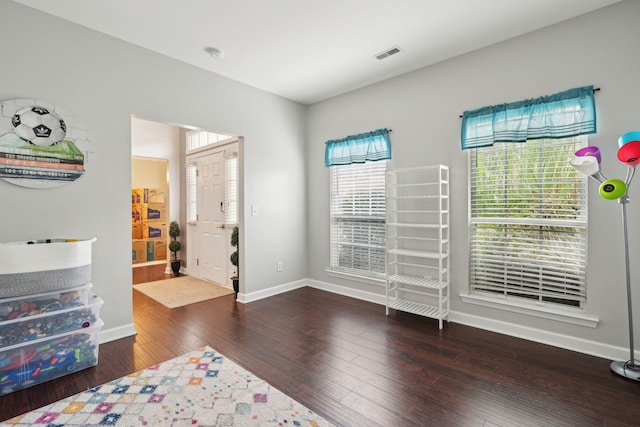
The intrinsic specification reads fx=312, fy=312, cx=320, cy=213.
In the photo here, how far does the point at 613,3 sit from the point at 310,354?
12.3 feet

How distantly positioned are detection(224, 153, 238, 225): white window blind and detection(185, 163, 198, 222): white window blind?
98 cm

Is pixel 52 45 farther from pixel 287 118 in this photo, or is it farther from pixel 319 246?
pixel 319 246

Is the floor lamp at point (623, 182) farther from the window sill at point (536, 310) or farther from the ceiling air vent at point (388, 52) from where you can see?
the ceiling air vent at point (388, 52)

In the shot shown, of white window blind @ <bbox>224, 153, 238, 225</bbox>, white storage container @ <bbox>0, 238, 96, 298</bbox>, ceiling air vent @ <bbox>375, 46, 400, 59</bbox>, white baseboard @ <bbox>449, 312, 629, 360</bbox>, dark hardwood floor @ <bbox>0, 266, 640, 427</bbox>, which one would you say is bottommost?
dark hardwood floor @ <bbox>0, 266, 640, 427</bbox>

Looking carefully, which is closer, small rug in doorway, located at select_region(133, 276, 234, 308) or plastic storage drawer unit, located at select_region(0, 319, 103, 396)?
plastic storage drawer unit, located at select_region(0, 319, 103, 396)

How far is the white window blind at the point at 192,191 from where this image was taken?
18.2ft

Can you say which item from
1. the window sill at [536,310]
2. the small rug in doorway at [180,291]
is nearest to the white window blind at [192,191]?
the small rug in doorway at [180,291]

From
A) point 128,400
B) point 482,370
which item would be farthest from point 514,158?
point 128,400

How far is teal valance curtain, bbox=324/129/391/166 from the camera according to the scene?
12.8 ft

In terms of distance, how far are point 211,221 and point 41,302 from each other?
298 cm

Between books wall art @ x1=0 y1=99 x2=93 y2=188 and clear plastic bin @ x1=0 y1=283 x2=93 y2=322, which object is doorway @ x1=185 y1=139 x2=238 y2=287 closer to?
books wall art @ x1=0 y1=99 x2=93 y2=188

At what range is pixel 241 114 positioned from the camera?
4.02 metres

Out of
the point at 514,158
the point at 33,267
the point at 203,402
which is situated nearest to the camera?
the point at 203,402

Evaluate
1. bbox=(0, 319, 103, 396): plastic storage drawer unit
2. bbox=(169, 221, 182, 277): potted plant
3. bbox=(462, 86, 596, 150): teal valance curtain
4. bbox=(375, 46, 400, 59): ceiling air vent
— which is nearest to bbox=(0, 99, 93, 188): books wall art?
bbox=(0, 319, 103, 396): plastic storage drawer unit
